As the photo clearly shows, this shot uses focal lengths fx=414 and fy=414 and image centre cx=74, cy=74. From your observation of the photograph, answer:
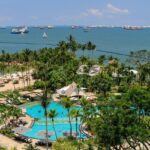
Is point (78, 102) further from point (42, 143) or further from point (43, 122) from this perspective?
point (42, 143)

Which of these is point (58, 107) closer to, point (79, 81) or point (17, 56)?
point (79, 81)

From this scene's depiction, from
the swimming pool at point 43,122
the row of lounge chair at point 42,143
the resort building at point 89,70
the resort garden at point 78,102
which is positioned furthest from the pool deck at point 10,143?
the resort building at point 89,70

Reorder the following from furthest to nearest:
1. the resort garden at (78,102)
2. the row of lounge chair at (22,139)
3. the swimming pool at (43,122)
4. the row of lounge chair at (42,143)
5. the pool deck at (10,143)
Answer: the swimming pool at (43,122)
the row of lounge chair at (22,139)
the row of lounge chair at (42,143)
the pool deck at (10,143)
the resort garden at (78,102)

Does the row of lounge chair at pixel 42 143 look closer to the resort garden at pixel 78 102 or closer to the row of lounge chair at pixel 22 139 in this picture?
the resort garden at pixel 78 102

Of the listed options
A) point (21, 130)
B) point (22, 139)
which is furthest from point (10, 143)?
point (21, 130)

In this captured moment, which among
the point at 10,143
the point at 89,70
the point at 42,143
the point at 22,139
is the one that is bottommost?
the point at 10,143

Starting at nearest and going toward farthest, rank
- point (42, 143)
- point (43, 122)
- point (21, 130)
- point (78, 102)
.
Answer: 1. point (42, 143)
2. point (21, 130)
3. point (43, 122)
4. point (78, 102)

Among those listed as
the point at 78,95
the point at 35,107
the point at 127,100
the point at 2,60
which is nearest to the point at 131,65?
the point at 78,95

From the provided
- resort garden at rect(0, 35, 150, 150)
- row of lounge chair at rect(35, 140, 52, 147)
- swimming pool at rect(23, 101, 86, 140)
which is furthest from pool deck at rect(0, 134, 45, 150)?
swimming pool at rect(23, 101, 86, 140)
